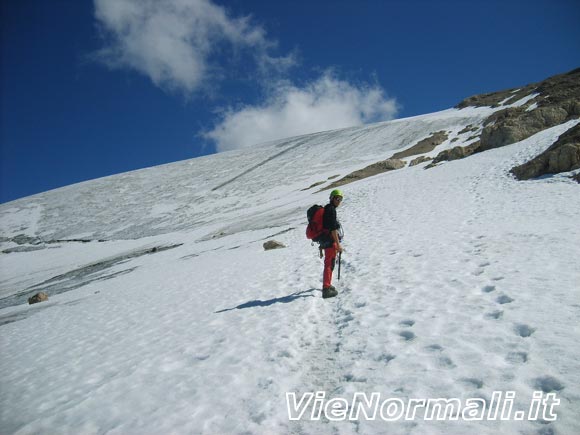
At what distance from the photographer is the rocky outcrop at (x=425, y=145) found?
146 feet

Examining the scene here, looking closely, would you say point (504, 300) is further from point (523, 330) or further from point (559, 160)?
point (559, 160)

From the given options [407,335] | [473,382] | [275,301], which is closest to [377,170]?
[275,301]

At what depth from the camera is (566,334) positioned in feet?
13.4

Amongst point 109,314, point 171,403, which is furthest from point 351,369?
point 109,314

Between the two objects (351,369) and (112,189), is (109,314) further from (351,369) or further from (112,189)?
(112,189)

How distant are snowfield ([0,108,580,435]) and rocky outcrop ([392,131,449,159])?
27325 millimetres

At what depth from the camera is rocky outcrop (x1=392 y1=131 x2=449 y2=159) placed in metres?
44.4

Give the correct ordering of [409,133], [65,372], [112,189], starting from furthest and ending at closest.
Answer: [112,189] < [409,133] < [65,372]

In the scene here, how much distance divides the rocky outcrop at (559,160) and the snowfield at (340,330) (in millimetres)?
1158

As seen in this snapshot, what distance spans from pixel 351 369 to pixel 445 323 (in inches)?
65.9

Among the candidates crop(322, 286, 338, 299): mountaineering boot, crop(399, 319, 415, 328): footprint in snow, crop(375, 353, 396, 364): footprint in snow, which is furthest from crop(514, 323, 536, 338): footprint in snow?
crop(322, 286, 338, 299): mountaineering boot

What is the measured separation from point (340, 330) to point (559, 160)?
1536 cm

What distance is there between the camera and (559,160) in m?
15.3

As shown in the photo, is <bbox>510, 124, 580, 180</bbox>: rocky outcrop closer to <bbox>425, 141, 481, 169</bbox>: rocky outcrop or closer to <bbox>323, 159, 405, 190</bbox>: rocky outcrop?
<bbox>425, 141, 481, 169</bbox>: rocky outcrop
